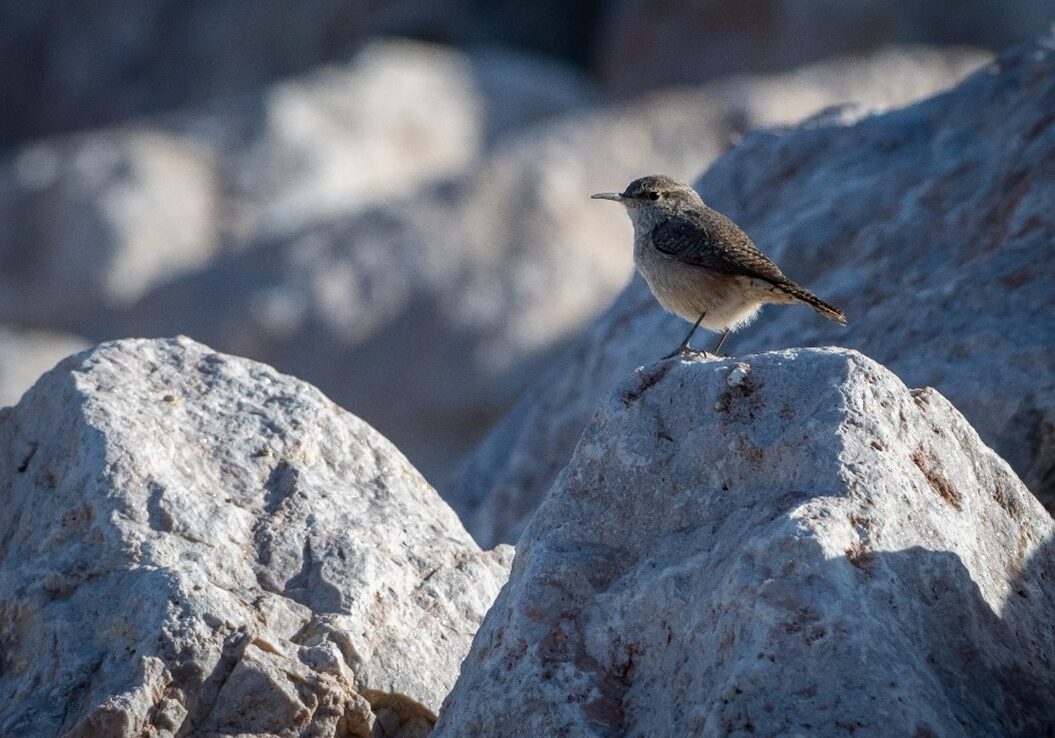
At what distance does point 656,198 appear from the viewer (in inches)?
358

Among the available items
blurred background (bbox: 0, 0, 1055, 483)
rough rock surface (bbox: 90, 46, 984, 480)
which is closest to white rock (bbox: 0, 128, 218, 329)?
blurred background (bbox: 0, 0, 1055, 483)

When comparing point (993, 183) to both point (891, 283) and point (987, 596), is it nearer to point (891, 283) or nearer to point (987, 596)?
point (891, 283)

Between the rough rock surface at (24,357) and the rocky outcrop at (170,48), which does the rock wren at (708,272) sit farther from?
the rocky outcrop at (170,48)

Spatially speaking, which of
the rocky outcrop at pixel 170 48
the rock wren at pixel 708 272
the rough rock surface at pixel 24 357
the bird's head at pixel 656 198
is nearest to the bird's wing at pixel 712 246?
the rock wren at pixel 708 272

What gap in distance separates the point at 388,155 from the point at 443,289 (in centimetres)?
554

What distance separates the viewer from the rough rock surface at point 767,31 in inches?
1008

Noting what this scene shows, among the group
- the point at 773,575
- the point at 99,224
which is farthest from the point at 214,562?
the point at 99,224

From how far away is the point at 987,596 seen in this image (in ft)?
15.8

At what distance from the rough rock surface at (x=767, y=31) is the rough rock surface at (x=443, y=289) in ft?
16.5

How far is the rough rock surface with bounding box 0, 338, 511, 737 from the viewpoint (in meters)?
5.40

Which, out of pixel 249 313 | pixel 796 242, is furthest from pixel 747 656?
pixel 249 313

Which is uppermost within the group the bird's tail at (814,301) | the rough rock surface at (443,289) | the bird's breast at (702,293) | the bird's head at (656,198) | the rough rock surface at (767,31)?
the rough rock surface at (767,31)

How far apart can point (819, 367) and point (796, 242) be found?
14.5 ft

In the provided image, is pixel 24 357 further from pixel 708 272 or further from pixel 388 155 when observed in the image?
pixel 708 272
